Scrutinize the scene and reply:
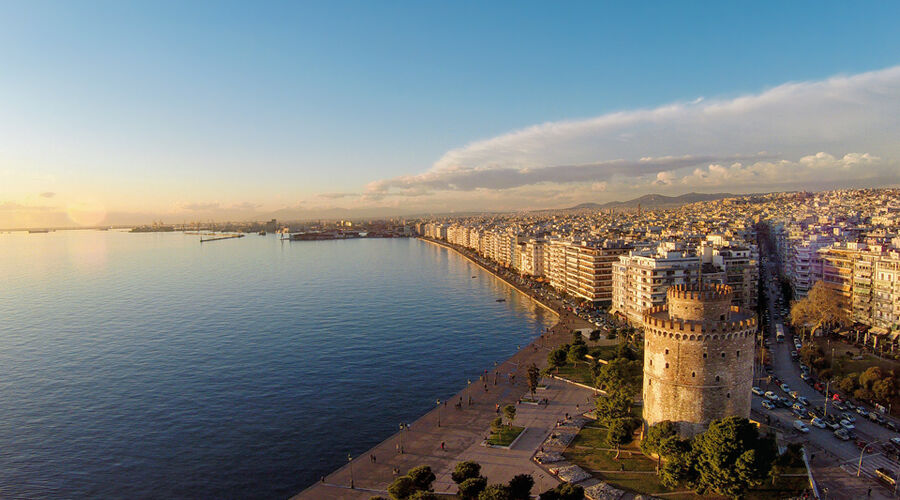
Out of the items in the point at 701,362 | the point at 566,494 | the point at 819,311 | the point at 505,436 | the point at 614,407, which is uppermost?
the point at 701,362

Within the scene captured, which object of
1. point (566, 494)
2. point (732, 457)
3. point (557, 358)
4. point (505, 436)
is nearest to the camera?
point (566, 494)

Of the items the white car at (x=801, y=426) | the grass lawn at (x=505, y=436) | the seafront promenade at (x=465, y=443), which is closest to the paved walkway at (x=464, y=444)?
the seafront promenade at (x=465, y=443)

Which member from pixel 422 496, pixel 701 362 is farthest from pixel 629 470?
pixel 422 496

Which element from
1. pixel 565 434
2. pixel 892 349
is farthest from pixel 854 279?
pixel 565 434

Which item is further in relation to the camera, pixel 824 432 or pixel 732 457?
pixel 824 432

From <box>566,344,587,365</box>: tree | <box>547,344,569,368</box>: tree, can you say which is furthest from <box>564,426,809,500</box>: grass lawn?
<box>566,344,587,365</box>: tree

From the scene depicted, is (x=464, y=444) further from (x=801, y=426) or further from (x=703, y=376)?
(x=801, y=426)

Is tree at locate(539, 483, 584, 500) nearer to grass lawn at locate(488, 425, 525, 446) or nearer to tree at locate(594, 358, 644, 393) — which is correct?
grass lawn at locate(488, 425, 525, 446)
